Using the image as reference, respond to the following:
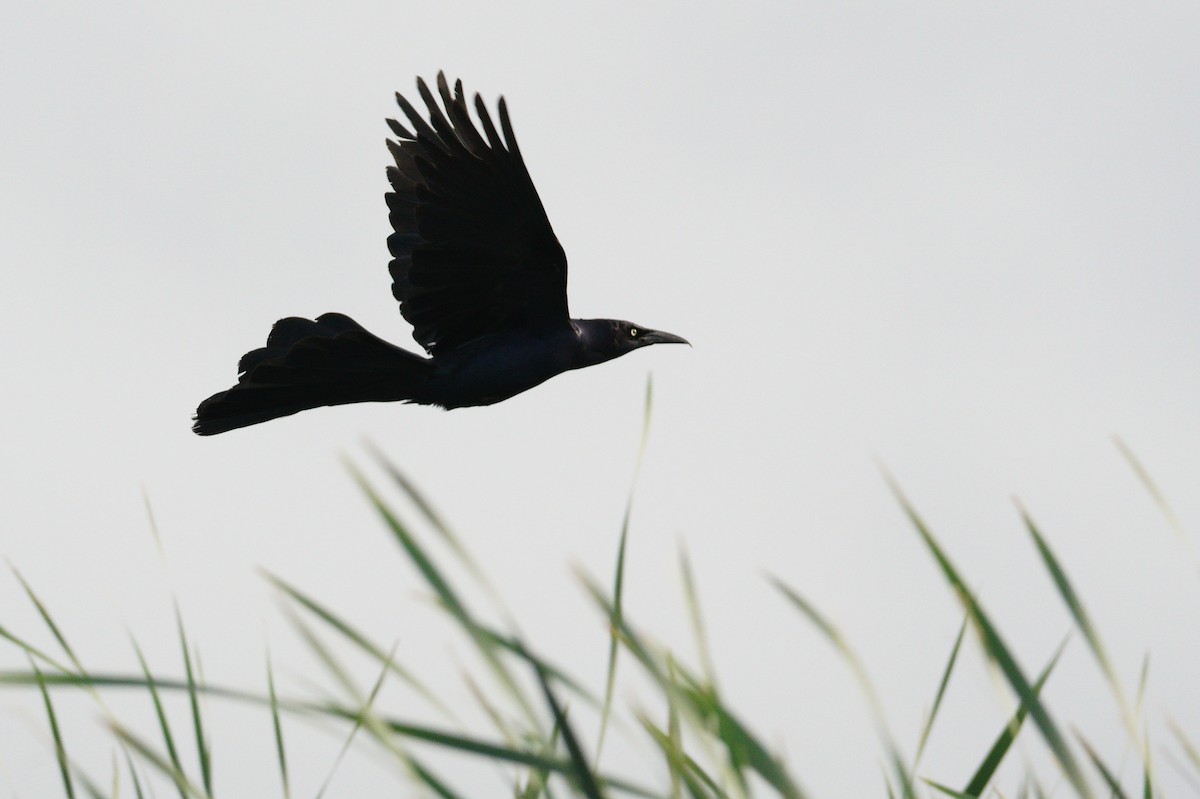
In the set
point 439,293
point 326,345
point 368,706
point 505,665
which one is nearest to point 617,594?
point 505,665

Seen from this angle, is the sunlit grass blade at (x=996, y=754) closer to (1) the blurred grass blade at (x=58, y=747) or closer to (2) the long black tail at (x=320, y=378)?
(1) the blurred grass blade at (x=58, y=747)

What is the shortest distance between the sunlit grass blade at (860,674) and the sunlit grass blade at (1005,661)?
0.65 feet

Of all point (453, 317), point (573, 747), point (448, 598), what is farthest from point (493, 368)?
point (573, 747)

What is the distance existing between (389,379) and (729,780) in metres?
4.56

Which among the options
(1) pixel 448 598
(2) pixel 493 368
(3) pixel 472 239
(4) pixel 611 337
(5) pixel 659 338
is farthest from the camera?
(5) pixel 659 338

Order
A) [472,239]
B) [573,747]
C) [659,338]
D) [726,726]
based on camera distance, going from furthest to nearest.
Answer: [659,338] → [472,239] → [726,726] → [573,747]

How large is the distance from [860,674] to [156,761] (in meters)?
1.16

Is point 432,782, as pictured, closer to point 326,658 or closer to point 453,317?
point 326,658

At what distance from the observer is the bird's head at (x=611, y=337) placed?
7.09 m

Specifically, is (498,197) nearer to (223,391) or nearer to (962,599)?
(223,391)

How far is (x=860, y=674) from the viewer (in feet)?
7.22

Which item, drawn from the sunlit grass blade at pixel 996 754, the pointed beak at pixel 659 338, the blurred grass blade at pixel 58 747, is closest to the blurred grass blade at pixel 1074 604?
the sunlit grass blade at pixel 996 754

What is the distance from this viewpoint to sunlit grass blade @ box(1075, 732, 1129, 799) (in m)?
2.17

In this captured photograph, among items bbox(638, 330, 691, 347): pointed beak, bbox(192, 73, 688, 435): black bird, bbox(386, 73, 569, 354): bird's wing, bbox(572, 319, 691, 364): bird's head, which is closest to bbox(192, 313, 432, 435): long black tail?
bbox(192, 73, 688, 435): black bird
